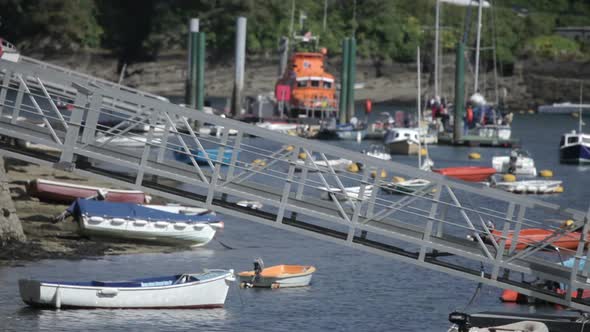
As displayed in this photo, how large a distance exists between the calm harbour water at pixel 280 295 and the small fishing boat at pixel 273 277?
1.26 ft

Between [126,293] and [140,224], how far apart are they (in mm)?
11168

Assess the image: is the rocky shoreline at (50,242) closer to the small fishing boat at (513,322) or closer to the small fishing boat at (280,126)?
the small fishing boat at (513,322)

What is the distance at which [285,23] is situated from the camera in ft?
578

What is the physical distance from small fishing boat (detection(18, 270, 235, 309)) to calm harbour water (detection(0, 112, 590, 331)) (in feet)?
0.70

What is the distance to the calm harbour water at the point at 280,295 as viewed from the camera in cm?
3491

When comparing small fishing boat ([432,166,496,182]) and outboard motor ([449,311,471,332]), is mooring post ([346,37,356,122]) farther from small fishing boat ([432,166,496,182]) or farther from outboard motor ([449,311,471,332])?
outboard motor ([449,311,471,332])

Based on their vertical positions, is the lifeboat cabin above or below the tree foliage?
below

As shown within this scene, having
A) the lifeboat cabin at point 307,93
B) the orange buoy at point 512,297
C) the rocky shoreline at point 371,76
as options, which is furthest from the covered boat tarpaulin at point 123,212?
the rocky shoreline at point 371,76

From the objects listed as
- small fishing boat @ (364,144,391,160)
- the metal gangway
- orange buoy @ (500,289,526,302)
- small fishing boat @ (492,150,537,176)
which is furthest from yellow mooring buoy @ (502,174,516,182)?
the metal gangway

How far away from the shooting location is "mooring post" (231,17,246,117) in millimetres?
104438

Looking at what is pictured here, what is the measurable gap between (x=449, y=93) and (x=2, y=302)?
126m

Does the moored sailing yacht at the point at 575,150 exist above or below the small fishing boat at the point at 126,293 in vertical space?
below

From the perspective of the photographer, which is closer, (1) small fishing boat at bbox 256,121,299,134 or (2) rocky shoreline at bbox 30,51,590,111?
(1) small fishing boat at bbox 256,121,299,134

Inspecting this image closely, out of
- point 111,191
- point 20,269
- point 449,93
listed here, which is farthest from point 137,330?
point 449,93
